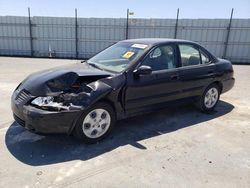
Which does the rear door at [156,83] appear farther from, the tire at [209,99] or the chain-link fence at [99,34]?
the chain-link fence at [99,34]

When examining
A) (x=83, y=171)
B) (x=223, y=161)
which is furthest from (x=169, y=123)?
(x=83, y=171)

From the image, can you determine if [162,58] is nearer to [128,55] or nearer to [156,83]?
[156,83]

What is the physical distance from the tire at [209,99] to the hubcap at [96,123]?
2.30 meters

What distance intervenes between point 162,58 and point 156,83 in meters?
0.52

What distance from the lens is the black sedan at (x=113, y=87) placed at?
10.1 feet

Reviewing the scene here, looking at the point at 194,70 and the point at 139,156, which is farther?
the point at 194,70

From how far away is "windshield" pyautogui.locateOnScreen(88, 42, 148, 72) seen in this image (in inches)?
149

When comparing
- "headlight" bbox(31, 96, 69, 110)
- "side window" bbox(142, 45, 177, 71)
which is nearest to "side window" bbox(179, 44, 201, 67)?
"side window" bbox(142, 45, 177, 71)

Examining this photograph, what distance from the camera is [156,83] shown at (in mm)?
3861

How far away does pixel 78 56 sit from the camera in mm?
14117

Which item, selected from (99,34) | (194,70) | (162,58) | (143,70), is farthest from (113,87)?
(99,34)

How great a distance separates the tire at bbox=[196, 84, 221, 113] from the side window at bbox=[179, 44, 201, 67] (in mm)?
680

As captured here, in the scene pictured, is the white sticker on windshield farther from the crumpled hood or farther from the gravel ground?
the gravel ground

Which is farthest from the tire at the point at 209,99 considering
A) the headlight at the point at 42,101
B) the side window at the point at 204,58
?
the headlight at the point at 42,101
